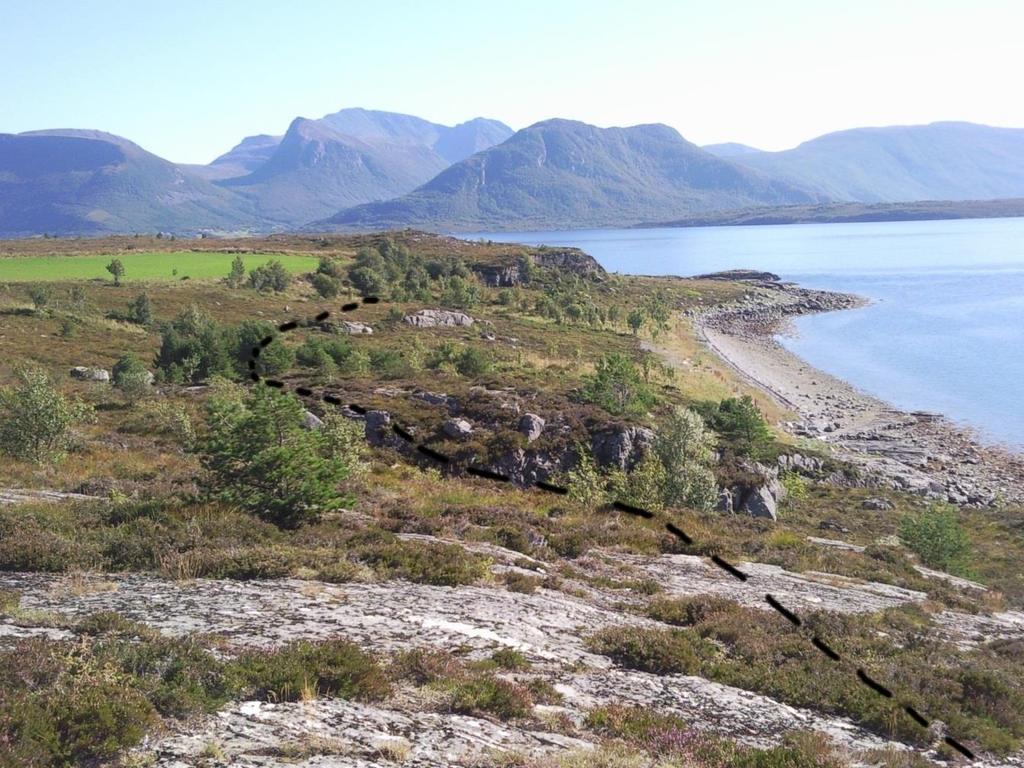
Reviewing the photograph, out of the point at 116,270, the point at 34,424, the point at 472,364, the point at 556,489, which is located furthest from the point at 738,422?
the point at 116,270

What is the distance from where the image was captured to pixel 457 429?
34.4 metres

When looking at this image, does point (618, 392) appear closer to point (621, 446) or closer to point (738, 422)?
point (738, 422)

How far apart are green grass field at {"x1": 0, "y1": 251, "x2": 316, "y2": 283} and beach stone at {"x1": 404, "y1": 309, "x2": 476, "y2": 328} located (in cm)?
3706

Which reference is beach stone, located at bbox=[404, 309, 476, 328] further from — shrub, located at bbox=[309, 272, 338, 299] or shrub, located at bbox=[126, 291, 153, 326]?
shrub, located at bbox=[126, 291, 153, 326]

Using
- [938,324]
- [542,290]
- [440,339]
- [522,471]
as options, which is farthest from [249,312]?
[938,324]

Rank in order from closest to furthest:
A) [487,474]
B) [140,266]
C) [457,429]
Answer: [487,474], [457,429], [140,266]

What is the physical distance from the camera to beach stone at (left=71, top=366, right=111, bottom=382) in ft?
144

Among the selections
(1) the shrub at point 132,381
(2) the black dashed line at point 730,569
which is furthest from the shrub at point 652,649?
(1) the shrub at point 132,381

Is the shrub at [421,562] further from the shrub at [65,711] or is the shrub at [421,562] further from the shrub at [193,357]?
the shrub at [193,357]

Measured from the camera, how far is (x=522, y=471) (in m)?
32.8

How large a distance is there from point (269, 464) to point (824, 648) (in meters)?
12.5

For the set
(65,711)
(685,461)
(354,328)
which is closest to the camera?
(65,711)

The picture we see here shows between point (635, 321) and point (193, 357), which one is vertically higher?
point (193, 357)

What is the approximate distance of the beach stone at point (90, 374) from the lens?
1731 inches
